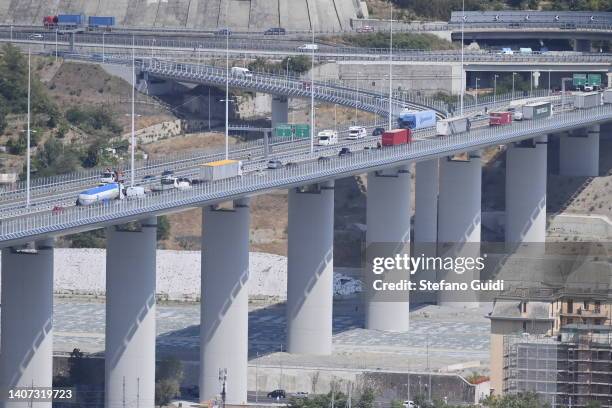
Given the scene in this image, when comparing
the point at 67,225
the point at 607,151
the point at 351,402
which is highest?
the point at 607,151

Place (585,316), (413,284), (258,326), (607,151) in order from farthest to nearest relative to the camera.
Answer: (607,151)
(413,284)
(258,326)
(585,316)

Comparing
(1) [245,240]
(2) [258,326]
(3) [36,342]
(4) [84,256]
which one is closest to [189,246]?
(4) [84,256]

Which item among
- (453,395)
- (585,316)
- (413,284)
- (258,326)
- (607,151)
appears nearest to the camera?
(585,316)

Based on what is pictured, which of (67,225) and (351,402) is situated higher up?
(67,225)

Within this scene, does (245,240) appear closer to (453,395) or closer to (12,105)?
(453,395)

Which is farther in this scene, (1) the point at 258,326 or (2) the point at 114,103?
(2) the point at 114,103
